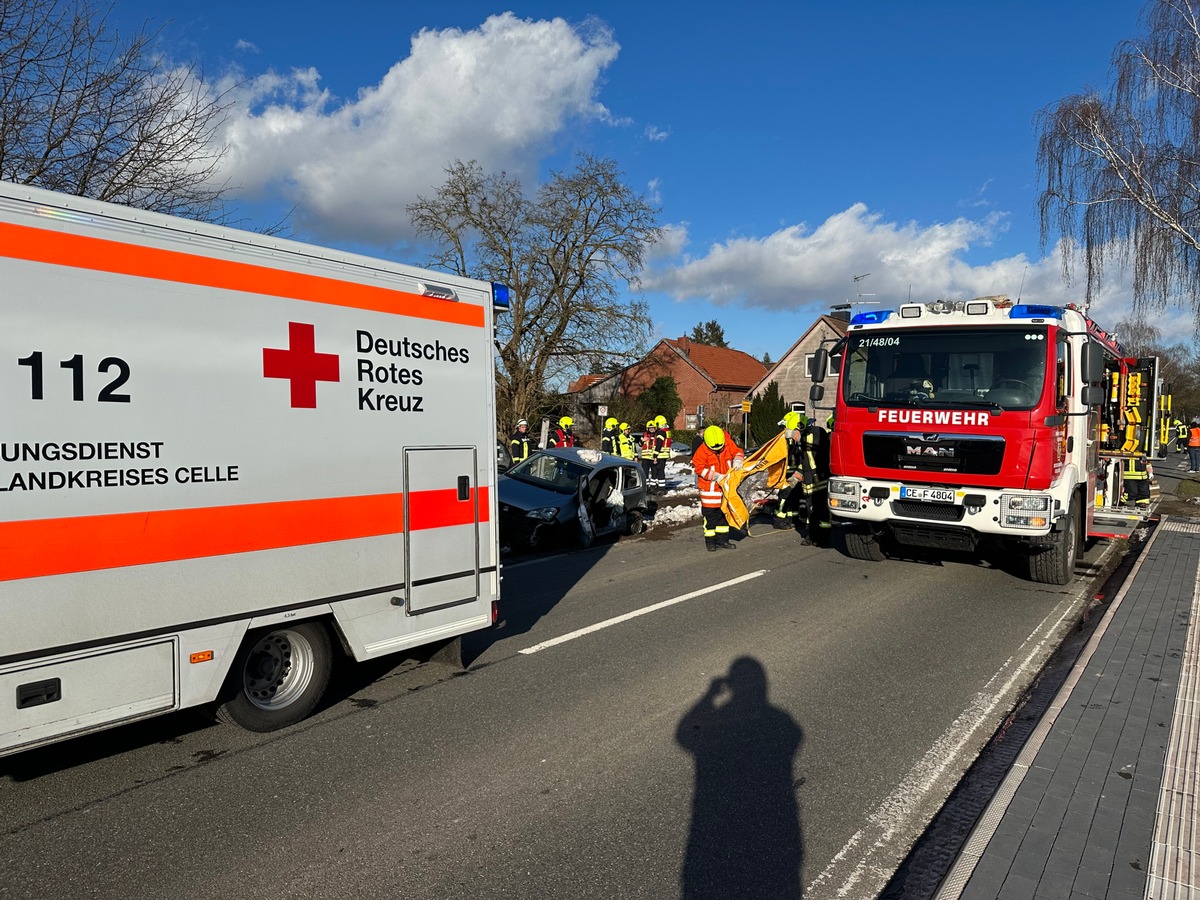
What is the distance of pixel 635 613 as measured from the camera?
25.7 ft

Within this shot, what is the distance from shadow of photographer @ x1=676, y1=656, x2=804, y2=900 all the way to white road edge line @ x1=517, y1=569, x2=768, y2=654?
1.57 metres

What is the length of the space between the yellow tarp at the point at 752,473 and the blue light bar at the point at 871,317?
2.59 meters

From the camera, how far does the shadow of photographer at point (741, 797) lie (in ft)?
11.2

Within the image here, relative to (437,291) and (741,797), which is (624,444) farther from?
(741,797)

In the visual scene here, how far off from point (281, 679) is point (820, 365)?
7.24 metres

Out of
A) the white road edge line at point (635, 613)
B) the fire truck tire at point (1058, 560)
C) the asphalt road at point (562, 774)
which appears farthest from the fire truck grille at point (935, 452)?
the white road edge line at point (635, 613)

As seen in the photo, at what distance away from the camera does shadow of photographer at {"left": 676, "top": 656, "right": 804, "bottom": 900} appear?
3.42m

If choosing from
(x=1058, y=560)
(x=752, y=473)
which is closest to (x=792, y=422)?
(x=752, y=473)

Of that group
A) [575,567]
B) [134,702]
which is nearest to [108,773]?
[134,702]

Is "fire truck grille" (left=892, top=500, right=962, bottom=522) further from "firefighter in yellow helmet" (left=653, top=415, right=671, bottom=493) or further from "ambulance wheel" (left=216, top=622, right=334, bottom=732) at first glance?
"firefighter in yellow helmet" (left=653, top=415, right=671, bottom=493)

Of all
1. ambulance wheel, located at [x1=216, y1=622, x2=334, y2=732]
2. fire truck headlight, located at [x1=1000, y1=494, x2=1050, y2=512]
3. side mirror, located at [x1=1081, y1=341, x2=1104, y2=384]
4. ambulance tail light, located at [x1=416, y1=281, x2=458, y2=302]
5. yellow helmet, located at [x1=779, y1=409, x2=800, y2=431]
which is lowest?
ambulance wheel, located at [x1=216, y1=622, x2=334, y2=732]

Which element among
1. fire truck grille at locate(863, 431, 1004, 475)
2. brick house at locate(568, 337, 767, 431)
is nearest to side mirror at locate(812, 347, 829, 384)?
fire truck grille at locate(863, 431, 1004, 475)

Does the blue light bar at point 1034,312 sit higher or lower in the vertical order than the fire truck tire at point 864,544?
higher

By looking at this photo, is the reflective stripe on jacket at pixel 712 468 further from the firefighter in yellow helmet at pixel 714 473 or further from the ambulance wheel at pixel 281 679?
the ambulance wheel at pixel 281 679
